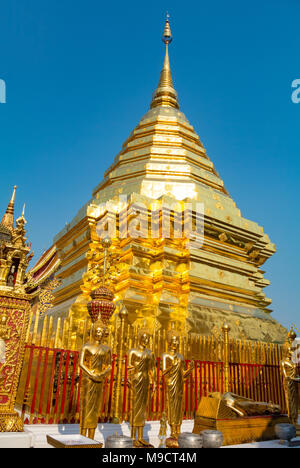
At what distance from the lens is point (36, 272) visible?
1961 centimetres

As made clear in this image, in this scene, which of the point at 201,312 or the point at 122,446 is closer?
the point at 122,446

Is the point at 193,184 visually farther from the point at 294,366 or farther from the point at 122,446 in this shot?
the point at 122,446

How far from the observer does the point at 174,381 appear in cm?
526

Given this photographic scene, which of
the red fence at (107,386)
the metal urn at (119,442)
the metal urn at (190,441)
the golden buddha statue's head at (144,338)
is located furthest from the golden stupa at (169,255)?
the metal urn at (119,442)

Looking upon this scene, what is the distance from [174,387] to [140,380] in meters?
0.65

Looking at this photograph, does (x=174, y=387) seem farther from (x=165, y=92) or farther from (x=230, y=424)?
(x=165, y=92)

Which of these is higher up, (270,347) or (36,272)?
(36,272)

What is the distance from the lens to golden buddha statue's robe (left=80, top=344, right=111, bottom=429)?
4566 mm

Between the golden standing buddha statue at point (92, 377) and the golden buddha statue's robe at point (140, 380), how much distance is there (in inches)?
14.0

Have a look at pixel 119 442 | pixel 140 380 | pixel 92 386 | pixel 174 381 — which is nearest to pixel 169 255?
pixel 174 381

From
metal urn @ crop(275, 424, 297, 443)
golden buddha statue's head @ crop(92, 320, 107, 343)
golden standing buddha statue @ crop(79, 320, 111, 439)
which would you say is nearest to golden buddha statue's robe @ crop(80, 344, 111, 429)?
golden standing buddha statue @ crop(79, 320, 111, 439)
